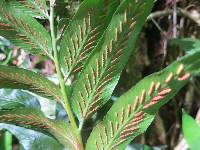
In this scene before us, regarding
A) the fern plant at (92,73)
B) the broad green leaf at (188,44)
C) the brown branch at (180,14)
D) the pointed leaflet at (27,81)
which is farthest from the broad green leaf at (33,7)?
the brown branch at (180,14)

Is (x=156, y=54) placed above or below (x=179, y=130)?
above

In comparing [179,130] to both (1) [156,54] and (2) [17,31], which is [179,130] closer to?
(1) [156,54]

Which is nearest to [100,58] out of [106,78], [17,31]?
[106,78]

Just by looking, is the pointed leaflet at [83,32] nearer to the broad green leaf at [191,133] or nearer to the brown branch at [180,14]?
the broad green leaf at [191,133]

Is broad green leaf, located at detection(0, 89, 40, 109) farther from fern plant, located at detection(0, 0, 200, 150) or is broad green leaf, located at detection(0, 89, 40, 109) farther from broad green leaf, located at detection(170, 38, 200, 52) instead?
broad green leaf, located at detection(170, 38, 200, 52)

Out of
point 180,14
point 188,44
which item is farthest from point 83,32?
point 180,14

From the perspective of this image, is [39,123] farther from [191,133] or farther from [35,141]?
[191,133]

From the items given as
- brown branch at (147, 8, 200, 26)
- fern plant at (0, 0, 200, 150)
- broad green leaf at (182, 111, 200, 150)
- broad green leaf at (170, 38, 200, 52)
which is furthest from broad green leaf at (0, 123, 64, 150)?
brown branch at (147, 8, 200, 26)
